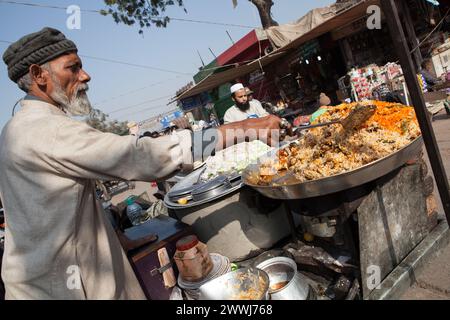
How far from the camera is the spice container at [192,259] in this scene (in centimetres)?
249

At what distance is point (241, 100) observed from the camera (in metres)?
6.72

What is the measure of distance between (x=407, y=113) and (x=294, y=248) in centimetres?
160

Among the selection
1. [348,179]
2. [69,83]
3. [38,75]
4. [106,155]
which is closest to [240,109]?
[348,179]

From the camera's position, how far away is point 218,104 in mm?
21312

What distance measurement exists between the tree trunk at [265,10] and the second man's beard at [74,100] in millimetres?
15961

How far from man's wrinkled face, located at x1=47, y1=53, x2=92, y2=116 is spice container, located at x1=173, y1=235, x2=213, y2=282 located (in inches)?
53.7

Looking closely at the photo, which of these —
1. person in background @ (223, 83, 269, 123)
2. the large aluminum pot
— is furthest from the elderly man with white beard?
person in background @ (223, 83, 269, 123)

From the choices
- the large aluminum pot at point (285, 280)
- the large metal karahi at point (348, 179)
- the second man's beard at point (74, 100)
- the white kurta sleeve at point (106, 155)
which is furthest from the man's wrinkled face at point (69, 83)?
the large aluminum pot at point (285, 280)

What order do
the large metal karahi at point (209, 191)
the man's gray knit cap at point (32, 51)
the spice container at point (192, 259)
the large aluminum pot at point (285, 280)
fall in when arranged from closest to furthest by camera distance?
1. the man's gray knit cap at point (32, 51)
2. the large aluminum pot at point (285, 280)
3. the spice container at point (192, 259)
4. the large metal karahi at point (209, 191)

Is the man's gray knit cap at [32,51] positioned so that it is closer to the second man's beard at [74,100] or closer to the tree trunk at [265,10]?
the second man's beard at [74,100]

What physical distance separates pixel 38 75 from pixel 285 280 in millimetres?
2407

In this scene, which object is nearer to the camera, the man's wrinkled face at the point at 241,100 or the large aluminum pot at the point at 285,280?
the large aluminum pot at the point at 285,280

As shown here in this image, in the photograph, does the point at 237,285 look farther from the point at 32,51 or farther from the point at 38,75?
the point at 32,51
